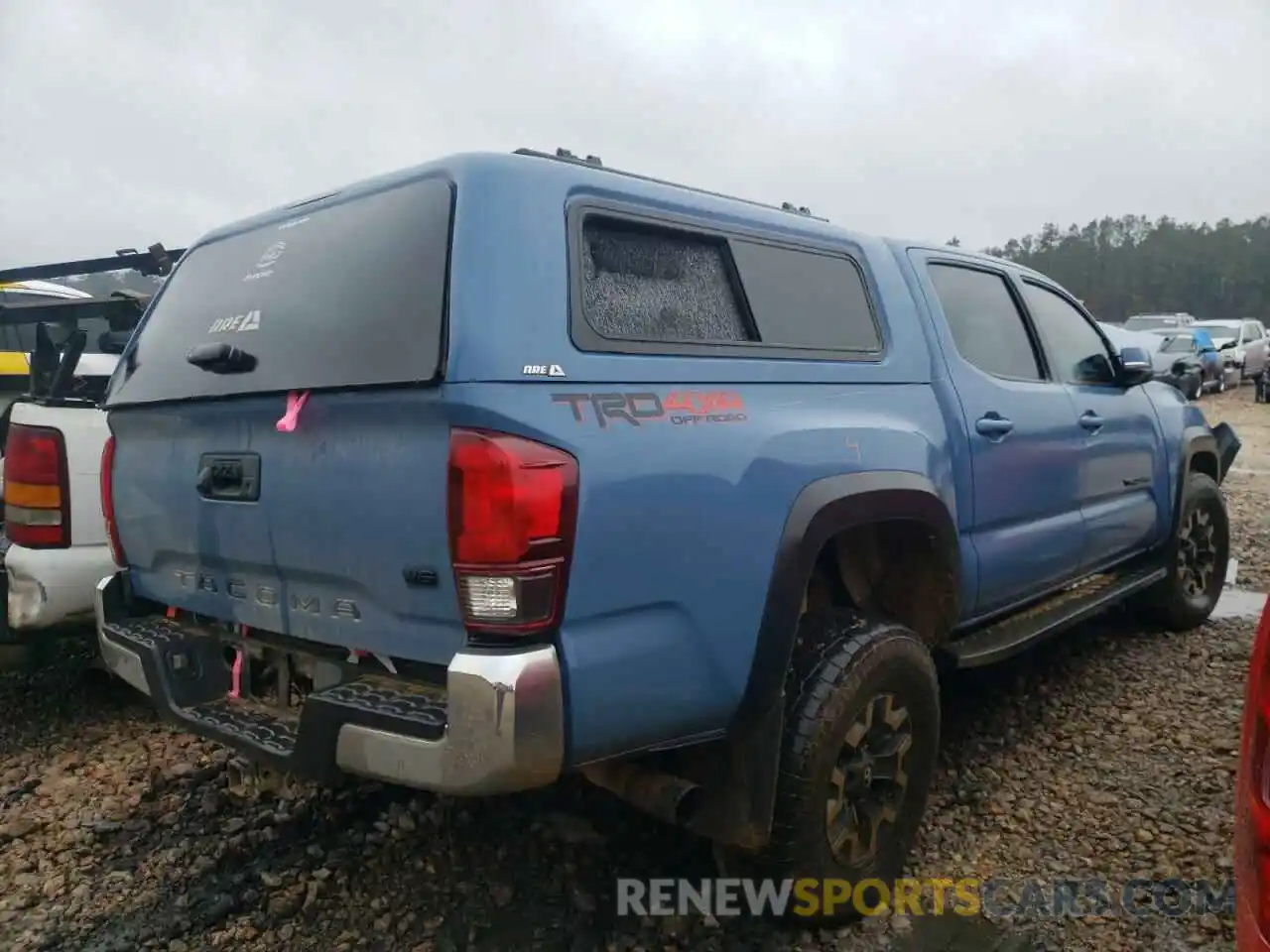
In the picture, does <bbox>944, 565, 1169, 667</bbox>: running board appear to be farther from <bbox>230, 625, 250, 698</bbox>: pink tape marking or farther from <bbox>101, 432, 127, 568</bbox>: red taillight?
<bbox>101, 432, 127, 568</bbox>: red taillight

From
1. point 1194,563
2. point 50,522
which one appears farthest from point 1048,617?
point 50,522

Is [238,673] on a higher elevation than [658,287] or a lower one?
lower

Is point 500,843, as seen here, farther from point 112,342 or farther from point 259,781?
point 112,342

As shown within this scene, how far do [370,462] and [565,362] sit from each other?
0.49 metres

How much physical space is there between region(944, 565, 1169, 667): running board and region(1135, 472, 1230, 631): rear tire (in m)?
0.18

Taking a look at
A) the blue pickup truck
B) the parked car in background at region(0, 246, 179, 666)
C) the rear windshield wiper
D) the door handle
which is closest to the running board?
the blue pickup truck

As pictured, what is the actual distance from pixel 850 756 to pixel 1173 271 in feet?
213

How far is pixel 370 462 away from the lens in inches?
81.1

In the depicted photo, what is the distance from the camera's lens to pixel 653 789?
7.42ft

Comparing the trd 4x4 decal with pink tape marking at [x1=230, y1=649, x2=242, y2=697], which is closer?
the trd 4x4 decal

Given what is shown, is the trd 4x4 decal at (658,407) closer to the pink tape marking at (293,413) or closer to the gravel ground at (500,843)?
the pink tape marking at (293,413)

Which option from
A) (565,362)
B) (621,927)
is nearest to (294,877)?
(621,927)

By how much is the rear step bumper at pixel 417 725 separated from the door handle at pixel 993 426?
1.97 metres

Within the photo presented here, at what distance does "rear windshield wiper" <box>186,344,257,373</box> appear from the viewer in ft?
7.79
